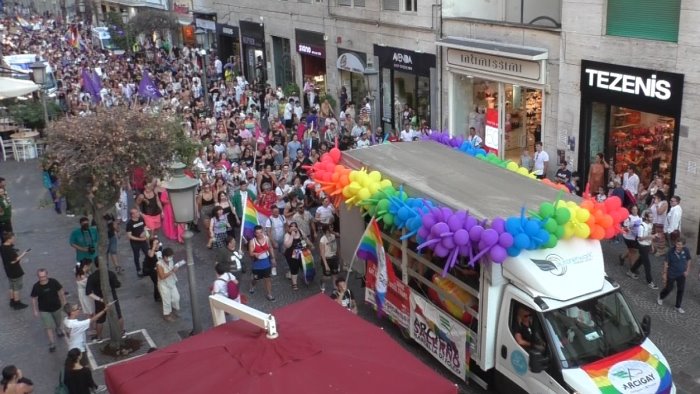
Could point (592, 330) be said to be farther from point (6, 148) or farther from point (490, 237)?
point (6, 148)

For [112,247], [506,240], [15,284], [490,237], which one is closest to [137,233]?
[112,247]

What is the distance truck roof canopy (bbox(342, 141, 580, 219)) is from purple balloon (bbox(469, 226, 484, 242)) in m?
0.46

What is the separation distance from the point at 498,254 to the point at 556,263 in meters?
0.76

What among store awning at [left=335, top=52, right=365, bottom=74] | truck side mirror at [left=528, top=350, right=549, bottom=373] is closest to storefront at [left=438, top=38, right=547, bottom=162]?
store awning at [left=335, top=52, right=365, bottom=74]

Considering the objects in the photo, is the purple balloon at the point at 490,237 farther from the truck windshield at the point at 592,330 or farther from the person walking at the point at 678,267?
the person walking at the point at 678,267

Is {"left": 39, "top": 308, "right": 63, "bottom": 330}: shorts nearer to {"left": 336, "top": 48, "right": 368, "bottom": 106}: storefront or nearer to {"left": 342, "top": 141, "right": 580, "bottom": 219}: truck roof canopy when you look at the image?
{"left": 342, "top": 141, "right": 580, "bottom": 219}: truck roof canopy

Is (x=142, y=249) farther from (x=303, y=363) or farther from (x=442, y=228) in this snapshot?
(x=303, y=363)

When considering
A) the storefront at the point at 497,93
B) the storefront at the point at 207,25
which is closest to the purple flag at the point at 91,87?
the storefront at the point at 207,25

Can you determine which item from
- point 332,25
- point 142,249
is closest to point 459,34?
point 332,25

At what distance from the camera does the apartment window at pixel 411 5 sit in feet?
75.7

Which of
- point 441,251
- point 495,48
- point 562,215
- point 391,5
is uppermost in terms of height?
point 391,5

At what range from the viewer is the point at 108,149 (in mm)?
10125

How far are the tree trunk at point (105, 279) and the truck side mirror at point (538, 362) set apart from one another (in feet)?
21.5

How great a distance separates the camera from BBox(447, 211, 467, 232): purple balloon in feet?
29.4
